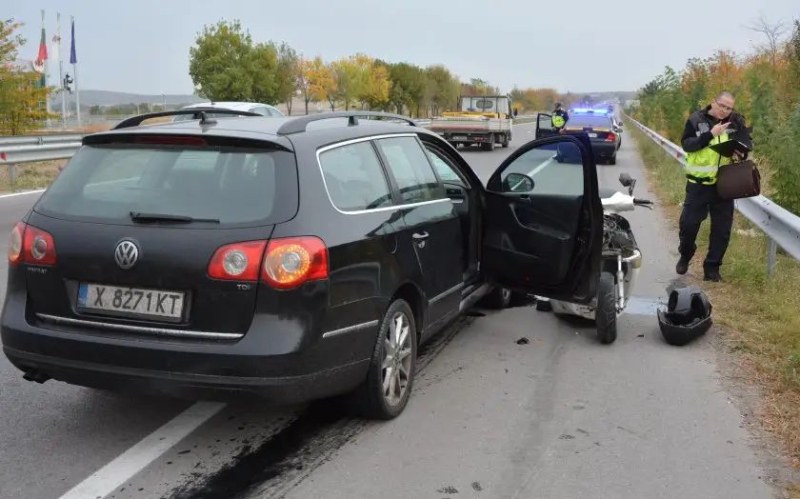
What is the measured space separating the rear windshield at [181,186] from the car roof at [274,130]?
86mm

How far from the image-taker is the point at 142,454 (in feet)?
12.9

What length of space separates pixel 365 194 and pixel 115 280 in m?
1.36

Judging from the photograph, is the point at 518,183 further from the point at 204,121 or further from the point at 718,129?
the point at 718,129

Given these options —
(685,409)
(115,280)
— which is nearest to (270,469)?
(115,280)

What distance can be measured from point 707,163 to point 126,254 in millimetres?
5980

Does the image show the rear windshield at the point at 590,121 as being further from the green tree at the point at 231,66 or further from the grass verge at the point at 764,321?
the green tree at the point at 231,66

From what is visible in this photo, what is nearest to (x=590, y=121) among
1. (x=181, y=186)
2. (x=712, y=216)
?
(x=712, y=216)

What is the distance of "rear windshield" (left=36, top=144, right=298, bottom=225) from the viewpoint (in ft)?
12.5

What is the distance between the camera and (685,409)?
4.72m

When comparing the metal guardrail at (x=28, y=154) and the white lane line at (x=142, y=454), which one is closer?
the white lane line at (x=142, y=454)

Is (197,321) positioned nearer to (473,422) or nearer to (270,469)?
(270,469)

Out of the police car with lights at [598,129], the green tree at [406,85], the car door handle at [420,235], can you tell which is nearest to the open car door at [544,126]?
the police car with lights at [598,129]

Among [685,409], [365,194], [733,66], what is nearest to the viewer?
[365,194]

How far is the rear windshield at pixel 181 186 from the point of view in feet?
12.5
